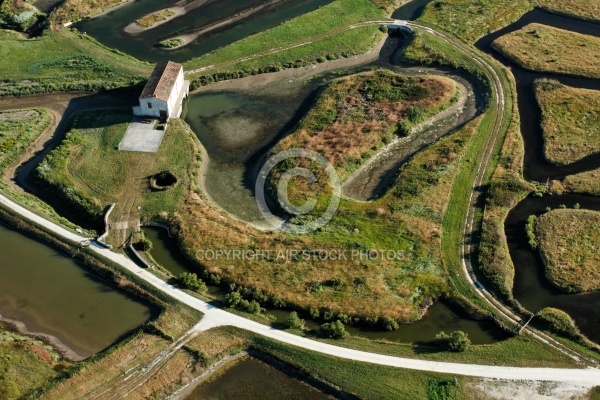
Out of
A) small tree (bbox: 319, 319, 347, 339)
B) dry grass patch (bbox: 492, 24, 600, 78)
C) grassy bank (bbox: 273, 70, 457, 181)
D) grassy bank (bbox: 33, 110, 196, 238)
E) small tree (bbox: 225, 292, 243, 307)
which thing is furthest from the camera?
dry grass patch (bbox: 492, 24, 600, 78)

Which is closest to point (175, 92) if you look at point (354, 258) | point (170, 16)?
point (170, 16)

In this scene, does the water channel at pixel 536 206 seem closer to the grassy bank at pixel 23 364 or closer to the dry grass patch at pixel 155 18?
the grassy bank at pixel 23 364

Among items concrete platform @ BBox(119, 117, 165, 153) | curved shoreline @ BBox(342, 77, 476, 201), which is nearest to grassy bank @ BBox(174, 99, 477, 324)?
curved shoreline @ BBox(342, 77, 476, 201)

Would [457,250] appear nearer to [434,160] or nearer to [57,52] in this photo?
[434,160]

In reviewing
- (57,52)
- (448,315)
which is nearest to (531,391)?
(448,315)

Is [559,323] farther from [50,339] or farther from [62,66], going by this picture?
[62,66]

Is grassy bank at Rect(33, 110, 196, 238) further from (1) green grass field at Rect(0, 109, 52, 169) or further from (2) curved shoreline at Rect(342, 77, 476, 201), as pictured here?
(2) curved shoreline at Rect(342, 77, 476, 201)

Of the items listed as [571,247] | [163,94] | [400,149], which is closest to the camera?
[571,247]
